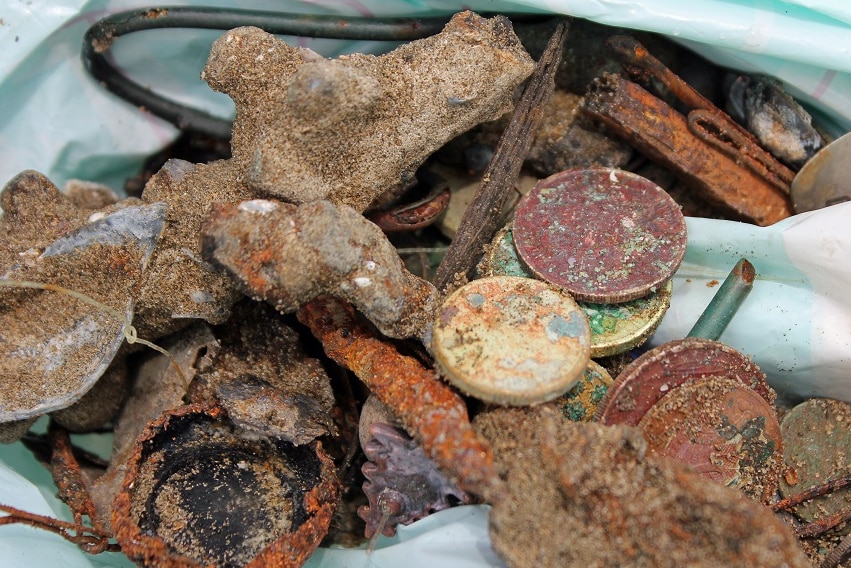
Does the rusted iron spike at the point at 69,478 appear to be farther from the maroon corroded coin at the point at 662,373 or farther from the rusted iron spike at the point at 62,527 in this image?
the maroon corroded coin at the point at 662,373

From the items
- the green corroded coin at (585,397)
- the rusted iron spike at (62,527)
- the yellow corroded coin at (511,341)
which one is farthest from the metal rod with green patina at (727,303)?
the rusted iron spike at (62,527)

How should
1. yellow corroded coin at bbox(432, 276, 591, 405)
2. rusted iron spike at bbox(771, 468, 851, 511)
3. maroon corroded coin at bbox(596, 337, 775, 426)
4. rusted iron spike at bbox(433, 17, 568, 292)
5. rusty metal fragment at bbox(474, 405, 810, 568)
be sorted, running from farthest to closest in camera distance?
rusted iron spike at bbox(433, 17, 568, 292)
rusted iron spike at bbox(771, 468, 851, 511)
maroon corroded coin at bbox(596, 337, 775, 426)
yellow corroded coin at bbox(432, 276, 591, 405)
rusty metal fragment at bbox(474, 405, 810, 568)

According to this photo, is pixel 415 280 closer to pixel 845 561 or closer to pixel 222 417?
pixel 222 417

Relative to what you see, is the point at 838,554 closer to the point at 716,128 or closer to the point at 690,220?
the point at 690,220

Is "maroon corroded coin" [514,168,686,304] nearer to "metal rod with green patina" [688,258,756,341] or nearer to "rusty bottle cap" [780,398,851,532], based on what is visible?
"metal rod with green patina" [688,258,756,341]

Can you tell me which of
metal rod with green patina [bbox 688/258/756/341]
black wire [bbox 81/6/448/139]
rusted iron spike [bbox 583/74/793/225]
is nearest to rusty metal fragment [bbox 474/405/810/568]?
metal rod with green patina [bbox 688/258/756/341]
